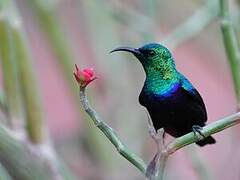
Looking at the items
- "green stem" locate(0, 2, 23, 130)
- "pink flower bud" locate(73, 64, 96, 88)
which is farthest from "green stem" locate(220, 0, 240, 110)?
"green stem" locate(0, 2, 23, 130)

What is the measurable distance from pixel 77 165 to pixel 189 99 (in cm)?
215

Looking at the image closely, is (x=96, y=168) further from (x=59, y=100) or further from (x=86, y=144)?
(x=59, y=100)

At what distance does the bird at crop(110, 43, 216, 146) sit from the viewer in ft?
2.74

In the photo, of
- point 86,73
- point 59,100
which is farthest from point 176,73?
point 59,100

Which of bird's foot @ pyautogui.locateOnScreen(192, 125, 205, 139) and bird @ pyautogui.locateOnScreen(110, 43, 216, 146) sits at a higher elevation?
bird @ pyautogui.locateOnScreen(110, 43, 216, 146)

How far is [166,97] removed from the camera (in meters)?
0.84

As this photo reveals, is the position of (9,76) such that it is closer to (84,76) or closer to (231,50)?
(231,50)

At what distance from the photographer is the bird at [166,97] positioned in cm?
83

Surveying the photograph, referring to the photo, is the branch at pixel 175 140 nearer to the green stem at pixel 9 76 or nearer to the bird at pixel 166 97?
the bird at pixel 166 97

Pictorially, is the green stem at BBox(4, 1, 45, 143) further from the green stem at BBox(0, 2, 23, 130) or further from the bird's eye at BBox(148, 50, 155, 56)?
the bird's eye at BBox(148, 50, 155, 56)

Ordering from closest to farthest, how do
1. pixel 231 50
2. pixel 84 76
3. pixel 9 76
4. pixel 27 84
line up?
pixel 84 76 → pixel 231 50 → pixel 9 76 → pixel 27 84

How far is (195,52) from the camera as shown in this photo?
10.6 ft

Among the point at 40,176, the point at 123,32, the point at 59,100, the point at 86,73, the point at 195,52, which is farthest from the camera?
the point at 59,100

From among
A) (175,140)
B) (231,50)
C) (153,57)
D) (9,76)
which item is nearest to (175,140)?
(175,140)
